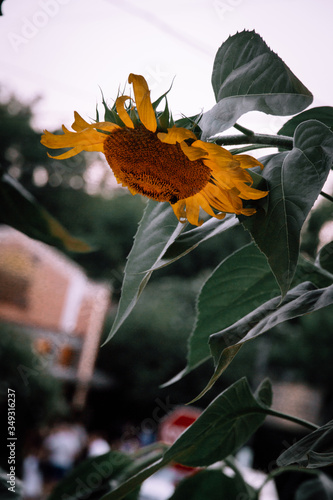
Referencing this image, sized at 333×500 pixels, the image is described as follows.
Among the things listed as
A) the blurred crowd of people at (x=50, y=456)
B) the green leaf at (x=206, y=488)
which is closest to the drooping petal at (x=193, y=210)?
the green leaf at (x=206, y=488)

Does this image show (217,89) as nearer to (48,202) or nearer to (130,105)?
(130,105)

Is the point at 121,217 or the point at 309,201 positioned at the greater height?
the point at 309,201

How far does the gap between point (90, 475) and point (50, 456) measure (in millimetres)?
4570

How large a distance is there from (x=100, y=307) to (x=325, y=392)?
3024 mm

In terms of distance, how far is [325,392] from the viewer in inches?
262

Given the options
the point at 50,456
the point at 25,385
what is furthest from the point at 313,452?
the point at 50,456

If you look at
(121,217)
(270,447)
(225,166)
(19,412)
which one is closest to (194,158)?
(225,166)

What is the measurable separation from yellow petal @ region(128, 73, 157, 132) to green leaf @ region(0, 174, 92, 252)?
5 cm

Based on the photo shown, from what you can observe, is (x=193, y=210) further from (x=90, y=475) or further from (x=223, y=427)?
(x=90, y=475)

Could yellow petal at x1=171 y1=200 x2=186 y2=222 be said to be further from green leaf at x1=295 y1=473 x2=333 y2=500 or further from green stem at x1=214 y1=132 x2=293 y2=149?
green leaf at x1=295 y1=473 x2=333 y2=500

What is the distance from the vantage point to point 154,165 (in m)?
0.19

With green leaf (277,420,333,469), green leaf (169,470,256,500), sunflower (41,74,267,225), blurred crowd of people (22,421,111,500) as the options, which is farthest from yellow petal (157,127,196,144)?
blurred crowd of people (22,421,111,500)

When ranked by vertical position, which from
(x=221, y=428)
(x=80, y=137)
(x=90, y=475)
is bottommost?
(x=90, y=475)

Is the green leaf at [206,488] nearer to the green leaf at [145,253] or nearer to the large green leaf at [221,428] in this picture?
the large green leaf at [221,428]
